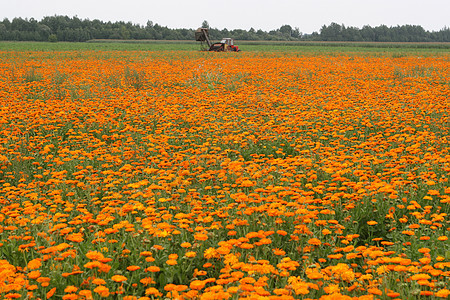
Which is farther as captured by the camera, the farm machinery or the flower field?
the farm machinery

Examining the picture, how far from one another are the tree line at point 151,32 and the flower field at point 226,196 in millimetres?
81440

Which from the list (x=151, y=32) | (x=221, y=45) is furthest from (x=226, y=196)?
(x=151, y=32)

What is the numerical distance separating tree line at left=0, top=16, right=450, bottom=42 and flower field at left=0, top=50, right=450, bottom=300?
81440mm

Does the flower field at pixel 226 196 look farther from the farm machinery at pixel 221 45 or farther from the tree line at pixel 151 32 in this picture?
the tree line at pixel 151 32

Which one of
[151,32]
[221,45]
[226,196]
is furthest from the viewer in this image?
[151,32]

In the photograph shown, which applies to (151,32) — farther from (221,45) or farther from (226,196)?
(226,196)

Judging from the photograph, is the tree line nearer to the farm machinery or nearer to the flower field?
the farm machinery

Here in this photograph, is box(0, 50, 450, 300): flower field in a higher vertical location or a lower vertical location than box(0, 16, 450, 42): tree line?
lower

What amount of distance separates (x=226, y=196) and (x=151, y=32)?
108755 mm

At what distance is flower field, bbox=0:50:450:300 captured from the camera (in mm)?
3020

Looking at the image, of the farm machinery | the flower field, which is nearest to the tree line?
the farm machinery

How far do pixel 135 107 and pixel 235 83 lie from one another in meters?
5.37

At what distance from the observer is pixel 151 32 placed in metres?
107

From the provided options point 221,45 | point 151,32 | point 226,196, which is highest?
point 151,32
